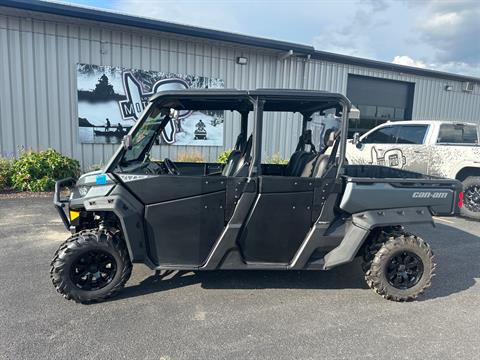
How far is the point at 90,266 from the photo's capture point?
133 inches

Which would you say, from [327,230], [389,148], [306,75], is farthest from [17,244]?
[306,75]

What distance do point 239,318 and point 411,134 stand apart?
6514 millimetres

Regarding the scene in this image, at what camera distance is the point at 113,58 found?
31.5 ft

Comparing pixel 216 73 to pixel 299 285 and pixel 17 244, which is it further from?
pixel 299 285

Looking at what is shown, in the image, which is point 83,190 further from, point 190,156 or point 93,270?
point 190,156

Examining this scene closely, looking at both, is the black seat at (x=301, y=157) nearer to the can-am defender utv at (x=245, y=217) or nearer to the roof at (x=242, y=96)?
the can-am defender utv at (x=245, y=217)

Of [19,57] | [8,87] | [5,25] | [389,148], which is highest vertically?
[5,25]

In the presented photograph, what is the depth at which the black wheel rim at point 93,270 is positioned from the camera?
3.32 metres

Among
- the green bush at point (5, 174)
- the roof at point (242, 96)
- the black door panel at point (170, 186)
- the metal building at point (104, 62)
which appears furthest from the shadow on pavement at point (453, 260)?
the green bush at point (5, 174)

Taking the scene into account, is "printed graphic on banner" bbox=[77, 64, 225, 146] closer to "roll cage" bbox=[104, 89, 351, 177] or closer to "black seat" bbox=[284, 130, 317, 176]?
"black seat" bbox=[284, 130, 317, 176]

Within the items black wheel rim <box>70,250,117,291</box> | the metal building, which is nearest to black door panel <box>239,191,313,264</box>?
black wheel rim <box>70,250,117,291</box>

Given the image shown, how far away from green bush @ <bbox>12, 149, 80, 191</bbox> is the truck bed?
7192mm

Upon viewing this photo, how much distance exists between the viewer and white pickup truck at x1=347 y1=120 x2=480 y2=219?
713 centimetres

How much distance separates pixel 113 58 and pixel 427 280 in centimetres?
923
